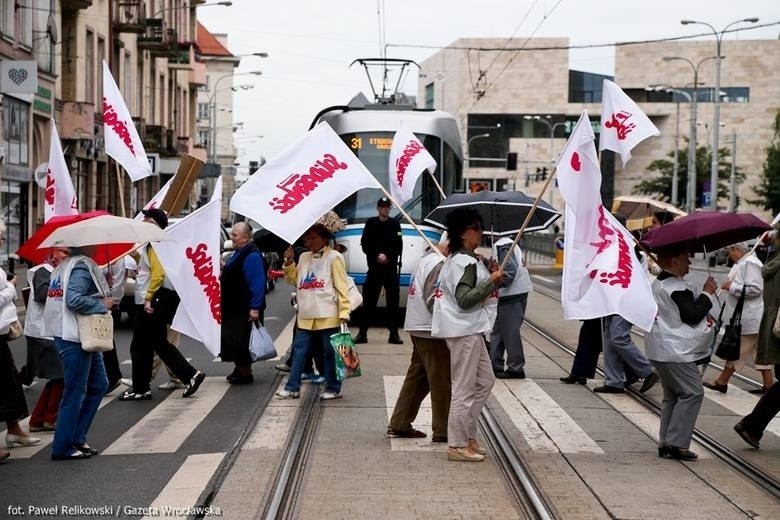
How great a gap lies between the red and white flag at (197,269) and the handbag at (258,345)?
195 cm

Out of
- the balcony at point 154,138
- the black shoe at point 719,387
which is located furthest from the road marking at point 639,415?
the balcony at point 154,138

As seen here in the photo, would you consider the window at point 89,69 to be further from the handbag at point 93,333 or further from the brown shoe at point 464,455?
the brown shoe at point 464,455

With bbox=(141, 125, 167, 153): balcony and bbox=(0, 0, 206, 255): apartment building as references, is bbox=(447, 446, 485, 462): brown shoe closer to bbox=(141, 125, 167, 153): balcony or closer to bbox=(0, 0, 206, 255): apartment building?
bbox=(0, 0, 206, 255): apartment building

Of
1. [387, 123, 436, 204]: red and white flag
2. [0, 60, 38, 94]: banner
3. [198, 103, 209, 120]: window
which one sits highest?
[198, 103, 209, 120]: window

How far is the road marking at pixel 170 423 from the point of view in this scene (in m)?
9.09

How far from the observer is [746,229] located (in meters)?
8.72

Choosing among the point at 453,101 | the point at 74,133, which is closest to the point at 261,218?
the point at 74,133

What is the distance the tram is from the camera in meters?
18.7

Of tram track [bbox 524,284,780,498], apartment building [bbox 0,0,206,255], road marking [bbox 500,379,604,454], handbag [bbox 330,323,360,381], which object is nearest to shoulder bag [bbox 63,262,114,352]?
handbag [bbox 330,323,360,381]

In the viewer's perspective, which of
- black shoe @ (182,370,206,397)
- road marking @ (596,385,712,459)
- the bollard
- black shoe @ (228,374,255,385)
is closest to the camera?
road marking @ (596,385,712,459)

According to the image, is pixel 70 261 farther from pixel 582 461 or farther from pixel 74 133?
pixel 74 133

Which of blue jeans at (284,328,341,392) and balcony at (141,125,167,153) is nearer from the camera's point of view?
blue jeans at (284,328,341,392)

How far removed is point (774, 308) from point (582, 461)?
2.53m

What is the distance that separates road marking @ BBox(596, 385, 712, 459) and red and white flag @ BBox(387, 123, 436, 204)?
3.12 meters
